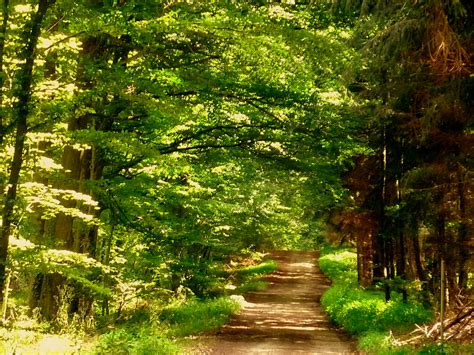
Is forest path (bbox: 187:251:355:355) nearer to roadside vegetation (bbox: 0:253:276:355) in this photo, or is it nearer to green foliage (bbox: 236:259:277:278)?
roadside vegetation (bbox: 0:253:276:355)

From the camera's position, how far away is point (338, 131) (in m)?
13.5

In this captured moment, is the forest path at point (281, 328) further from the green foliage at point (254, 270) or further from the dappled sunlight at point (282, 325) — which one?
the green foliage at point (254, 270)

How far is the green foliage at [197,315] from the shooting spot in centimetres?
1586

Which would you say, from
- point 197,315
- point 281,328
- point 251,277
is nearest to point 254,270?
point 251,277

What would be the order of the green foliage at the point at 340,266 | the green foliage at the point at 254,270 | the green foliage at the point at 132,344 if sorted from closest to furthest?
1. the green foliage at the point at 132,344
2. the green foliage at the point at 340,266
3. the green foliage at the point at 254,270

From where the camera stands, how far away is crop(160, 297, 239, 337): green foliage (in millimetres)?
15863

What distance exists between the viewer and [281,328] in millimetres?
17219

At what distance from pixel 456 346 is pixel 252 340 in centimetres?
576

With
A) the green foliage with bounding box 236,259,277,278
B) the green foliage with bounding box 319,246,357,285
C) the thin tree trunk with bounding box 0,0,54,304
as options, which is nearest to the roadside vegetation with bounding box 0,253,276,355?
the thin tree trunk with bounding box 0,0,54,304

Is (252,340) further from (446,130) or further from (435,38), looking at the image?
(435,38)

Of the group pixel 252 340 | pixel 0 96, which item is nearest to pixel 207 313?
pixel 252 340

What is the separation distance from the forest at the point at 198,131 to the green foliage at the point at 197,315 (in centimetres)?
50

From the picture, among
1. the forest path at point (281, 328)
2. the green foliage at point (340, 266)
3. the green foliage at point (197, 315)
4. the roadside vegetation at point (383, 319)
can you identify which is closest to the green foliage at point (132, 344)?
the forest path at point (281, 328)

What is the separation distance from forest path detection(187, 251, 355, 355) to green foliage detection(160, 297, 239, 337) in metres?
0.37
